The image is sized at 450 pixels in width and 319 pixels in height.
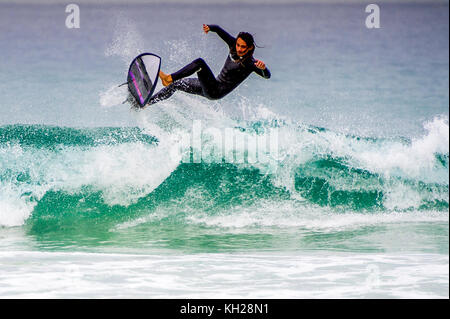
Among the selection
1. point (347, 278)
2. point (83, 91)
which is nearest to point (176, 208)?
point (347, 278)

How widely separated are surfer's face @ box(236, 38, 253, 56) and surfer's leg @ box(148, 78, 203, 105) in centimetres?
59

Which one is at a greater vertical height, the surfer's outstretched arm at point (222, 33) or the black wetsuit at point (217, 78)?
the surfer's outstretched arm at point (222, 33)

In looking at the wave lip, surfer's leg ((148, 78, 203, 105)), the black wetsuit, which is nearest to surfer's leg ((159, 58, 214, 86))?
the black wetsuit

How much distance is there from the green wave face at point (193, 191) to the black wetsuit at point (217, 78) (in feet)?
4.72

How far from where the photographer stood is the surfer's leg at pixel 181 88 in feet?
19.1

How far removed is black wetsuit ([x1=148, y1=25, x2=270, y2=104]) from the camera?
17.8 feet

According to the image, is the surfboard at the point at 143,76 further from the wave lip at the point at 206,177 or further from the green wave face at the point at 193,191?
the wave lip at the point at 206,177

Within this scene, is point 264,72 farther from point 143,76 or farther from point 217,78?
point 143,76

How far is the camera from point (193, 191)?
734 centimetres

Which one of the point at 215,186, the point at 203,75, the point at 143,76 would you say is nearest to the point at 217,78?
the point at 203,75

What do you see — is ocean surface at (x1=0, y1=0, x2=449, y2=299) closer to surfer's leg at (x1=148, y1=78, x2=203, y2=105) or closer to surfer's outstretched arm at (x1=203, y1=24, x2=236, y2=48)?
surfer's leg at (x1=148, y1=78, x2=203, y2=105)

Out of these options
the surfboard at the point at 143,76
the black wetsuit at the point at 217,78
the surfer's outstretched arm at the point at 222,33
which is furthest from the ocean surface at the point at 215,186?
the surfer's outstretched arm at the point at 222,33

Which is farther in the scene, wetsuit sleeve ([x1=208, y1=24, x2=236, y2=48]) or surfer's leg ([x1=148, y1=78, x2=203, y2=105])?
surfer's leg ([x1=148, y1=78, x2=203, y2=105])

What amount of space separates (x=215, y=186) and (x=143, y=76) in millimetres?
2134
